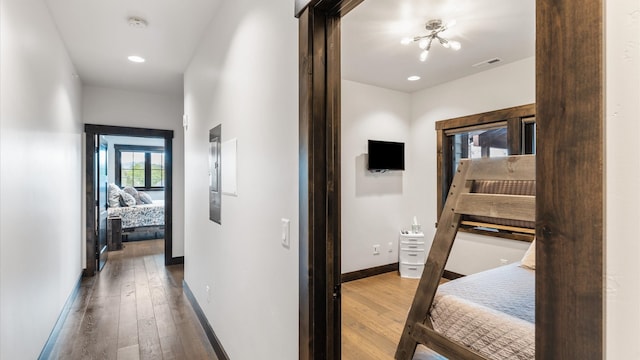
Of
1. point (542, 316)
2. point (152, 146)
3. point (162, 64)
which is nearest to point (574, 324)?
point (542, 316)

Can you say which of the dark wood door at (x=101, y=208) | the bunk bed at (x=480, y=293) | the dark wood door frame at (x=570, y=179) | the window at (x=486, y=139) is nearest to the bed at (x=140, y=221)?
Answer: the dark wood door at (x=101, y=208)

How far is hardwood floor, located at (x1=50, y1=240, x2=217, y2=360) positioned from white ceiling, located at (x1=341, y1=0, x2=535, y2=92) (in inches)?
113

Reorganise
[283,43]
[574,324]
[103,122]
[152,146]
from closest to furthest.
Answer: [574,324], [283,43], [103,122], [152,146]

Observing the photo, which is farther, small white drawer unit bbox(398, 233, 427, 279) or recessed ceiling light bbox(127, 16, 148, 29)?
small white drawer unit bbox(398, 233, 427, 279)

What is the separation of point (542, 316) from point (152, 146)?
33.6ft

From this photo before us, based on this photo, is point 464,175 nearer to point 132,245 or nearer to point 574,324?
point 574,324

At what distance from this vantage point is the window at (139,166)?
882cm

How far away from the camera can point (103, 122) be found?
4520mm

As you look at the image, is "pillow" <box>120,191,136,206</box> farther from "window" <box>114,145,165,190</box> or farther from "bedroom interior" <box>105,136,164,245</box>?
"window" <box>114,145,165,190</box>

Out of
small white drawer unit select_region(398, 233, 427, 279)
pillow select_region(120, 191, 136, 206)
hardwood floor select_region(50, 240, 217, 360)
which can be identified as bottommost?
hardwood floor select_region(50, 240, 217, 360)

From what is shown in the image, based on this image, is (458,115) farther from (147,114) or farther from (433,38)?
(147,114)

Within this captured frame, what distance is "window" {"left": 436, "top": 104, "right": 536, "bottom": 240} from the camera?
180 cm

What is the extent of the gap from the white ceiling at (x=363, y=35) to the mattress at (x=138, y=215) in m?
3.75

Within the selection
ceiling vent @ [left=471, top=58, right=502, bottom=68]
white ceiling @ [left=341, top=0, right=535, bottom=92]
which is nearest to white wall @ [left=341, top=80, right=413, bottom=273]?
white ceiling @ [left=341, top=0, right=535, bottom=92]
